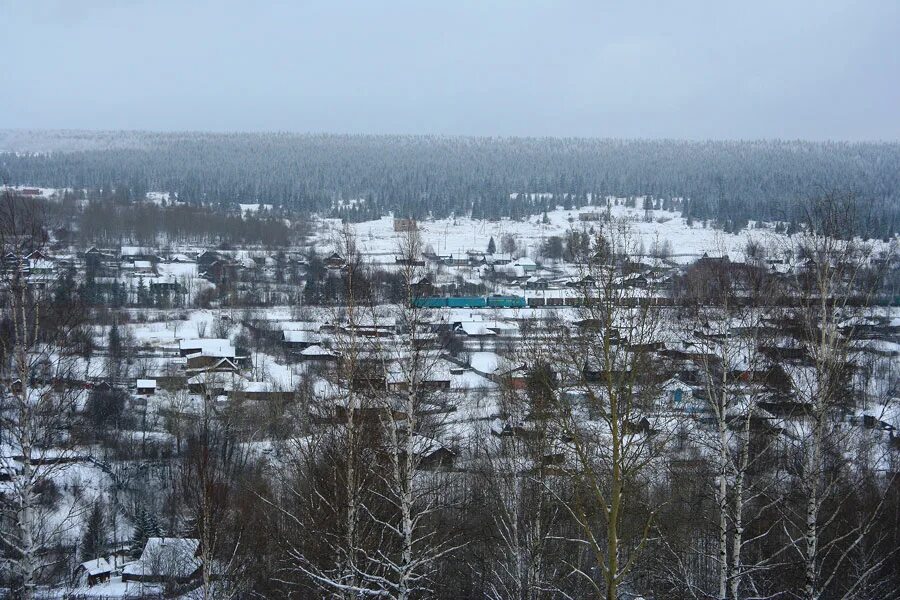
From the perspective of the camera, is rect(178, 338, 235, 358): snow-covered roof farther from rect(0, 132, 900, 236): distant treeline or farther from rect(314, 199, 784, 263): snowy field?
rect(0, 132, 900, 236): distant treeline

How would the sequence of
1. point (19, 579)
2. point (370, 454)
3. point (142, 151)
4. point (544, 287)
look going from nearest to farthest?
point (370, 454) → point (19, 579) → point (544, 287) → point (142, 151)

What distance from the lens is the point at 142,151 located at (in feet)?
267

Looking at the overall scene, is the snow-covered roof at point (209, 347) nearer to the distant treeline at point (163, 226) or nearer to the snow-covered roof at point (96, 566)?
the snow-covered roof at point (96, 566)

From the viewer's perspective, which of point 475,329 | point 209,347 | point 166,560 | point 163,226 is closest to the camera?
point 166,560

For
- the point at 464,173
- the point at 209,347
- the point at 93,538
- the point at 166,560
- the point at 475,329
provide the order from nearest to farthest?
the point at 166,560 → the point at 93,538 → the point at 209,347 → the point at 475,329 → the point at 464,173

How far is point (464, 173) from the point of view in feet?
220

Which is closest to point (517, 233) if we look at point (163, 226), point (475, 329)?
point (163, 226)

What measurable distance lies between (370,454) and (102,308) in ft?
64.8

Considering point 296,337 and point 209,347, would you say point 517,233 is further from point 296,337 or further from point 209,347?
point 209,347

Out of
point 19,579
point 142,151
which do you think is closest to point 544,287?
point 19,579

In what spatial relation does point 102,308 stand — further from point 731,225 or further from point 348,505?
point 731,225

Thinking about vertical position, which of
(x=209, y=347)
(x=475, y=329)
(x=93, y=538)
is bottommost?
(x=93, y=538)

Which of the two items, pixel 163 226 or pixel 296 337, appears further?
pixel 163 226

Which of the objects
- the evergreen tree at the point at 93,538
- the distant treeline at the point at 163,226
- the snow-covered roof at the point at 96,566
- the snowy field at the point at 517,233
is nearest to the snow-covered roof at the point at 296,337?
the evergreen tree at the point at 93,538
